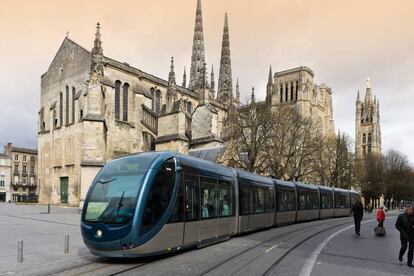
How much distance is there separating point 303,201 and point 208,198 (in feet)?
47.5

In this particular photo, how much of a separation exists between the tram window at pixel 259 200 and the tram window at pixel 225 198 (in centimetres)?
302

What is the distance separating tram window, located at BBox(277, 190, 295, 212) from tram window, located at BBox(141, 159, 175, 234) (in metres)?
11.6

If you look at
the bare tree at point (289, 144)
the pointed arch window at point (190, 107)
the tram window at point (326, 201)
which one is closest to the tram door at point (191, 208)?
the tram window at point (326, 201)

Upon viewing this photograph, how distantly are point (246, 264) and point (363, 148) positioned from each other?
102 m

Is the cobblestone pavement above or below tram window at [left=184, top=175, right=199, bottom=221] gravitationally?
below

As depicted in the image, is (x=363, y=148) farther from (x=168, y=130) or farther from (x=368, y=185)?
(x=168, y=130)

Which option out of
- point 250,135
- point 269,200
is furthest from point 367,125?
point 269,200

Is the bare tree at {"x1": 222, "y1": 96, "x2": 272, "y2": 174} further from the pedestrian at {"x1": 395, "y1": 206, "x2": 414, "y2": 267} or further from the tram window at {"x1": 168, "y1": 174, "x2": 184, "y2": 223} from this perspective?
the pedestrian at {"x1": 395, "y1": 206, "x2": 414, "y2": 267}

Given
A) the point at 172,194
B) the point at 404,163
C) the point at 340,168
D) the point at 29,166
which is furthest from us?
the point at 29,166

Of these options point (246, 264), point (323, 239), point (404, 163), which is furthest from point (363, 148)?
point (246, 264)

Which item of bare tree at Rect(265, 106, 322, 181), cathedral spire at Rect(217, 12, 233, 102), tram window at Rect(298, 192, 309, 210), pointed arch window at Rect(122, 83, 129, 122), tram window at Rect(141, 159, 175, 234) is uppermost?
cathedral spire at Rect(217, 12, 233, 102)

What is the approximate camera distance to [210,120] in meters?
42.6

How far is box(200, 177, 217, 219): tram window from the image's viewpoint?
12.2 m

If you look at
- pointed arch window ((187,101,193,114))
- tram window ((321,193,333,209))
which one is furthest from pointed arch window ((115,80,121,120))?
tram window ((321,193,333,209))
